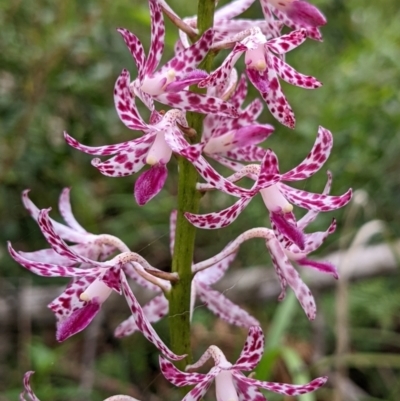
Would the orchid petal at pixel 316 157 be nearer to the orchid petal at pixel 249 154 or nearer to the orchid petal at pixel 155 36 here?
the orchid petal at pixel 249 154

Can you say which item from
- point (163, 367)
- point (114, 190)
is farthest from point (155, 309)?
point (114, 190)

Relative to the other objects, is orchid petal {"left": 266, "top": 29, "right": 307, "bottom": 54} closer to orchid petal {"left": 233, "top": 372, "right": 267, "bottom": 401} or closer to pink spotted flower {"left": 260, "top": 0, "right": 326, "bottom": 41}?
pink spotted flower {"left": 260, "top": 0, "right": 326, "bottom": 41}

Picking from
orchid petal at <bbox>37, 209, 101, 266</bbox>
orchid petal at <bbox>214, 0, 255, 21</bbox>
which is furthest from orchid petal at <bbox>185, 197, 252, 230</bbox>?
orchid petal at <bbox>214, 0, 255, 21</bbox>

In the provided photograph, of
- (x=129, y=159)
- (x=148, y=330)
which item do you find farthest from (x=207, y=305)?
(x=129, y=159)

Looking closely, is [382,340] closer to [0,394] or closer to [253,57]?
[0,394]

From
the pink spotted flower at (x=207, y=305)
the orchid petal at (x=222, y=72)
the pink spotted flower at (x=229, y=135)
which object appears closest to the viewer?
the orchid petal at (x=222, y=72)

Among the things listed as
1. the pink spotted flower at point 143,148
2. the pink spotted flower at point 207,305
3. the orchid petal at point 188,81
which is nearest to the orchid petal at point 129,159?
the pink spotted flower at point 143,148
